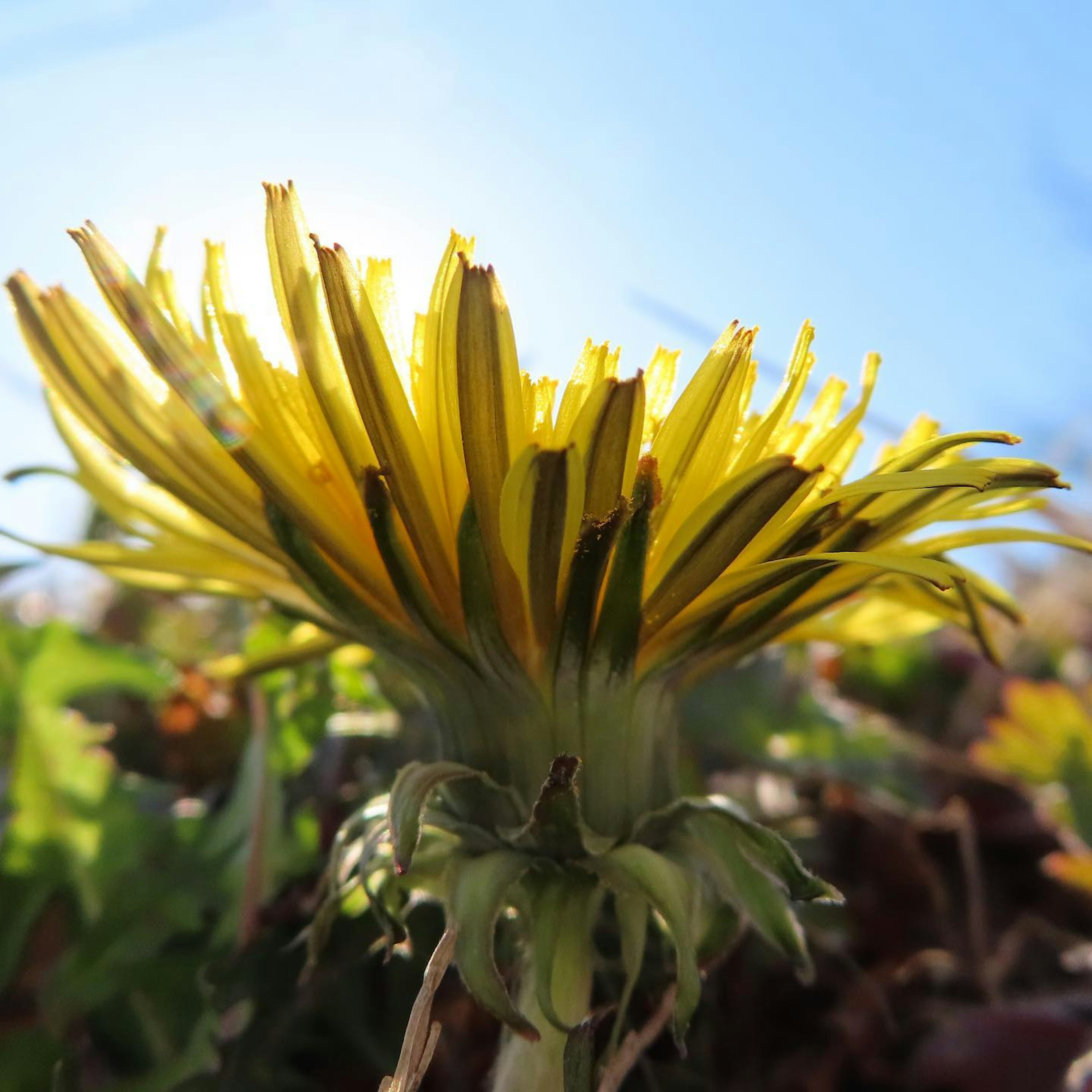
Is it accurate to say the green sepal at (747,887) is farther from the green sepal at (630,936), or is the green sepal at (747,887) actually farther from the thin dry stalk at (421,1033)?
the thin dry stalk at (421,1033)

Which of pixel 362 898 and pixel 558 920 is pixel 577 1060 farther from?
pixel 362 898

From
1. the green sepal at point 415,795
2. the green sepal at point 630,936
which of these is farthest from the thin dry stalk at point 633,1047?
the green sepal at point 415,795

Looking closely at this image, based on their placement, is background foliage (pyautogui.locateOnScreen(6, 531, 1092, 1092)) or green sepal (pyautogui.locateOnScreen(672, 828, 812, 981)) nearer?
green sepal (pyautogui.locateOnScreen(672, 828, 812, 981))

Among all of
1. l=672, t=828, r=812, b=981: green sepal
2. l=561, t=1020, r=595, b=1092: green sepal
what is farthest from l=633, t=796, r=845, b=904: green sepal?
l=561, t=1020, r=595, b=1092: green sepal

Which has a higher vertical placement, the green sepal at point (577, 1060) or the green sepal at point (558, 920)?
the green sepal at point (558, 920)

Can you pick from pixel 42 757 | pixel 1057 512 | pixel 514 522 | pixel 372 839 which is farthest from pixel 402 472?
pixel 1057 512

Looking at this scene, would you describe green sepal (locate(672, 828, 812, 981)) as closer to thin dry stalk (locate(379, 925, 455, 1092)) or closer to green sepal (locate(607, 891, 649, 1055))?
green sepal (locate(607, 891, 649, 1055))
